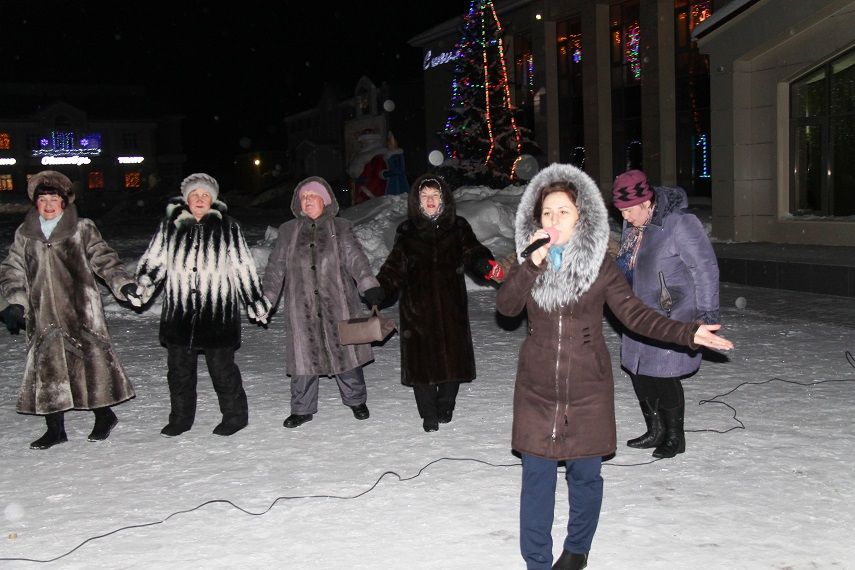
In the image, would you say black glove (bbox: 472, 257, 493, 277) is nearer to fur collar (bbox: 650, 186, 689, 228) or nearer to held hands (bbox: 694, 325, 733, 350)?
fur collar (bbox: 650, 186, 689, 228)

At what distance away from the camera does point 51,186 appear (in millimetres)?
5801

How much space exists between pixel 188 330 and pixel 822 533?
4034mm

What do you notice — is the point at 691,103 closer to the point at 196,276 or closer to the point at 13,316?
the point at 196,276

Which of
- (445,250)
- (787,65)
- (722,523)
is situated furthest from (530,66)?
(722,523)

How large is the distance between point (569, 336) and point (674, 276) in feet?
5.80

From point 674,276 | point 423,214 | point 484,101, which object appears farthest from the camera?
point 484,101

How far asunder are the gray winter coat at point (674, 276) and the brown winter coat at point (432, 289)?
4.38ft

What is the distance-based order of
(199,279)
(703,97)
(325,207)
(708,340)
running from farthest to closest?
(703,97), (325,207), (199,279), (708,340)

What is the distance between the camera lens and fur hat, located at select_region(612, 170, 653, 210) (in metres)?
5.16

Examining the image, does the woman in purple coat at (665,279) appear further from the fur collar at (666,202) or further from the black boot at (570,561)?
the black boot at (570,561)

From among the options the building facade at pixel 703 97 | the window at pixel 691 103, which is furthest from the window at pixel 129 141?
the window at pixel 691 103

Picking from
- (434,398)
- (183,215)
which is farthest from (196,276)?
(434,398)

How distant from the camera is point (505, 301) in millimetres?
3795

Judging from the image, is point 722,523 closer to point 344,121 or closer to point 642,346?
point 642,346
